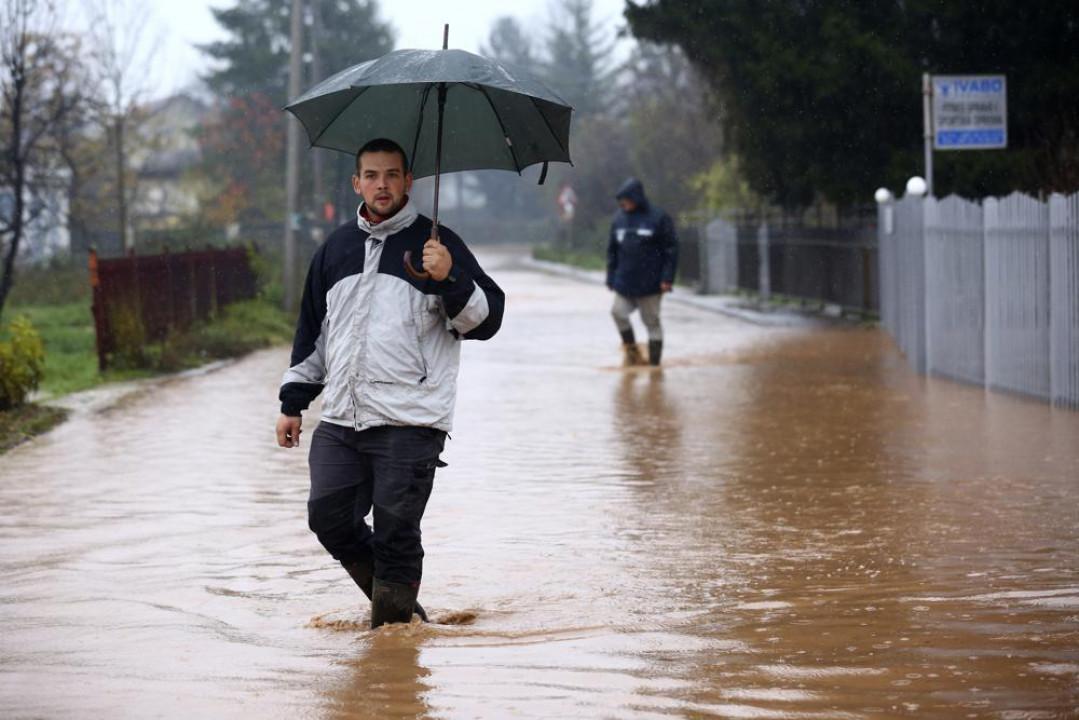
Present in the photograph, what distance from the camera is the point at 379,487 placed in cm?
630

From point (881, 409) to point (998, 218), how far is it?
6.51 ft

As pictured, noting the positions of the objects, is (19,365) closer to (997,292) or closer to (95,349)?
(95,349)

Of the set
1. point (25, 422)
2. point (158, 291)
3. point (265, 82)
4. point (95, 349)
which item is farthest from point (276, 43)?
point (25, 422)

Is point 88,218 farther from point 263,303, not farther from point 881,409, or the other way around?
point 881,409

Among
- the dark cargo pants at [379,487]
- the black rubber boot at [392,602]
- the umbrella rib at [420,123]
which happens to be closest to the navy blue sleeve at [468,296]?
the dark cargo pants at [379,487]

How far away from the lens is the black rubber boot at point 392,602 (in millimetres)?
6414

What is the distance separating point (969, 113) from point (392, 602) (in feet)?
47.0

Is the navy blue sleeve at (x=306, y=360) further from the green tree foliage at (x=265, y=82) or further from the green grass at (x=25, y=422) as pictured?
the green tree foliage at (x=265, y=82)

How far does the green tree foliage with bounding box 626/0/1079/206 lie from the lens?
23297 millimetres

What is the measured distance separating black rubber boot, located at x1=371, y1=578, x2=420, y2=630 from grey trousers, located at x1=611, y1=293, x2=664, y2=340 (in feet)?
40.3

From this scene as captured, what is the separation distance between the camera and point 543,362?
2017cm

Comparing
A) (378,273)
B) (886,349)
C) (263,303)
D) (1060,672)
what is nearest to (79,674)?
(378,273)

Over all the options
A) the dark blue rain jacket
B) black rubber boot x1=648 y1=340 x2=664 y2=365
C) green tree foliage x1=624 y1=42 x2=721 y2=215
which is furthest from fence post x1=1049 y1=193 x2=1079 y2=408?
green tree foliage x1=624 y1=42 x2=721 y2=215

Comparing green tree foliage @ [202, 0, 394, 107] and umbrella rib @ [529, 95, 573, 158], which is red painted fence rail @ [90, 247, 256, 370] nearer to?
umbrella rib @ [529, 95, 573, 158]
